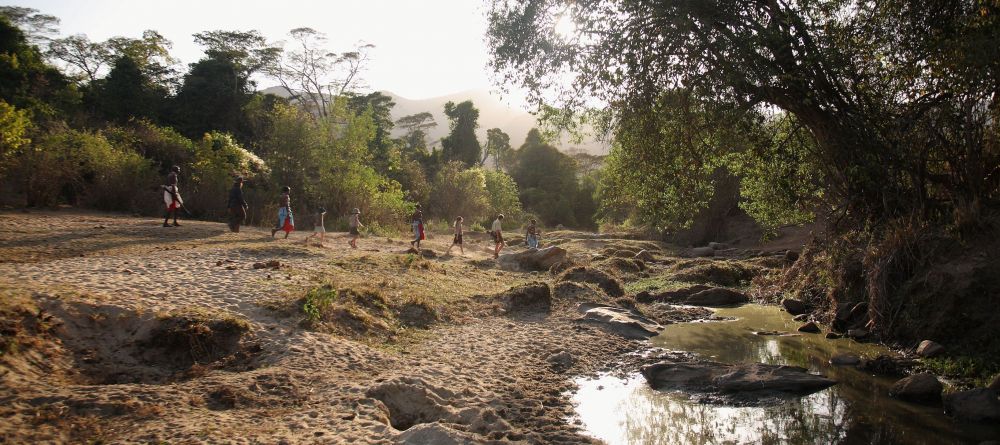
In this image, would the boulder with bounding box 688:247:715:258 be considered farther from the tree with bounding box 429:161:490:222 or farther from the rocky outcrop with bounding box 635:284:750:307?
the tree with bounding box 429:161:490:222

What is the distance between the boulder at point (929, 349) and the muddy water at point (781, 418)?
3.95ft

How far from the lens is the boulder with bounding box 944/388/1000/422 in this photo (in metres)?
6.24

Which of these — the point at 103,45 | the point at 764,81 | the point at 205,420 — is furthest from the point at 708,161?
the point at 103,45

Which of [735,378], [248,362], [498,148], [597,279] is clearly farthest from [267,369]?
[498,148]

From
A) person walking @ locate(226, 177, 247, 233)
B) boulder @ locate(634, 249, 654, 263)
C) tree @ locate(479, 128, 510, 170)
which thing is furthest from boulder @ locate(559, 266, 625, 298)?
tree @ locate(479, 128, 510, 170)

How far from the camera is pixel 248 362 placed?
7273 millimetres

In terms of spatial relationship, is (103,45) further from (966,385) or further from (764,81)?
(966,385)

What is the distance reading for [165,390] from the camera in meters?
5.95

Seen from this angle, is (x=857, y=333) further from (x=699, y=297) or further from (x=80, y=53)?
(x=80, y=53)

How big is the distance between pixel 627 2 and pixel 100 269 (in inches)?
405

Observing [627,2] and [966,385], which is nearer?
[966,385]

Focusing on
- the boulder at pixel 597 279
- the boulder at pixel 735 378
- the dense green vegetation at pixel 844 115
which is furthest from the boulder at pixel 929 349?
the boulder at pixel 597 279

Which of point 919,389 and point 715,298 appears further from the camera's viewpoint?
point 715,298

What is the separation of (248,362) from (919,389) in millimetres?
8531
